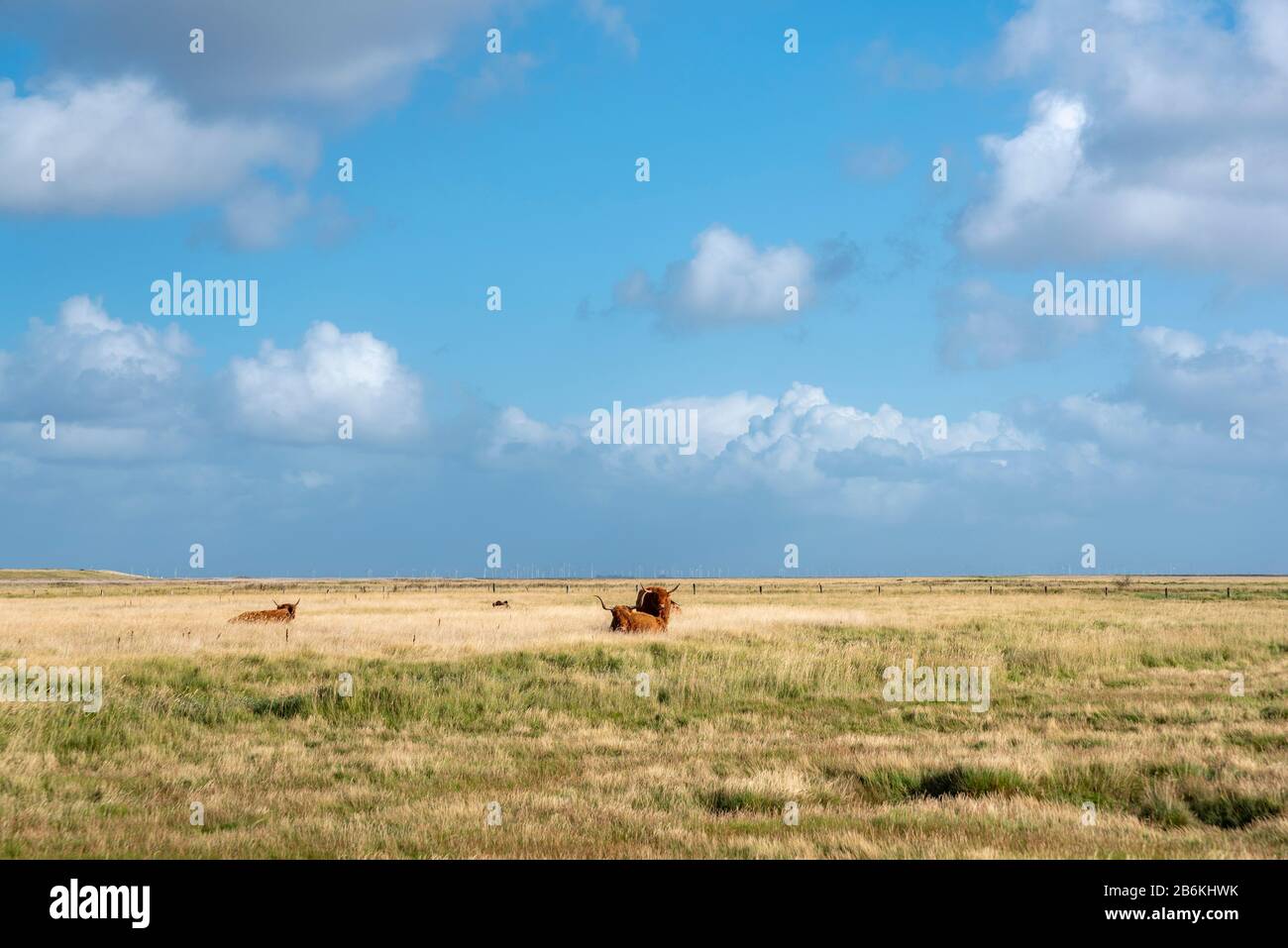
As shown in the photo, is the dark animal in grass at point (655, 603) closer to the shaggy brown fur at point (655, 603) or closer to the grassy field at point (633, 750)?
the shaggy brown fur at point (655, 603)

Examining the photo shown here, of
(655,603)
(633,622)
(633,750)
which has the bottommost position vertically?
(633,750)

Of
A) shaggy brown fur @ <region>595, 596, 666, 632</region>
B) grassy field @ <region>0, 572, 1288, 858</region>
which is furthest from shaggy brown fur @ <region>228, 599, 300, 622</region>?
shaggy brown fur @ <region>595, 596, 666, 632</region>

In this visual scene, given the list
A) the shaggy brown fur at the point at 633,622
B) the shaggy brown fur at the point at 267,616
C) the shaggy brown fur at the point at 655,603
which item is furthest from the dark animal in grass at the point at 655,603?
the shaggy brown fur at the point at 267,616

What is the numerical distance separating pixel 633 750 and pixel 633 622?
47.8 feet

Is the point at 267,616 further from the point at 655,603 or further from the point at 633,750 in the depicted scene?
the point at 633,750

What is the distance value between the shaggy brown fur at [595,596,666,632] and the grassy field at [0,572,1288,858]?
1533 millimetres

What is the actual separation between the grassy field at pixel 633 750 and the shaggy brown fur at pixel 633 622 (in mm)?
1533

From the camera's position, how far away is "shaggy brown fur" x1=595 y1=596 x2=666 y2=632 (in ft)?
91.9

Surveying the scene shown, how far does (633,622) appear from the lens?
28.1 meters

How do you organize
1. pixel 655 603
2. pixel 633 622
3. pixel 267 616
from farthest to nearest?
pixel 267 616
pixel 655 603
pixel 633 622

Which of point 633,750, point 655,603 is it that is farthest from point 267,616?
point 633,750

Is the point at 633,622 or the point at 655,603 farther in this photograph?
the point at 655,603

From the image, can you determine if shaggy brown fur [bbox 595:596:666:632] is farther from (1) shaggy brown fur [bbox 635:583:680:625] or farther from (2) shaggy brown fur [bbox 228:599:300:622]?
(2) shaggy brown fur [bbox 228:599:300:622]
